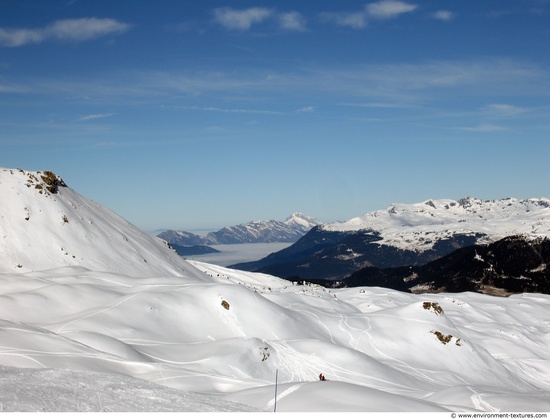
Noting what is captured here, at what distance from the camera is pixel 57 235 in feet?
200

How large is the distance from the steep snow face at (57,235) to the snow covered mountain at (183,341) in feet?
0.63

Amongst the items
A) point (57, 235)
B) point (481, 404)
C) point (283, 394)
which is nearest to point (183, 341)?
point (283, 394)

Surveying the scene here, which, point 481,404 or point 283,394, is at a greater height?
point 283,394

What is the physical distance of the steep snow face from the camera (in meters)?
56.6

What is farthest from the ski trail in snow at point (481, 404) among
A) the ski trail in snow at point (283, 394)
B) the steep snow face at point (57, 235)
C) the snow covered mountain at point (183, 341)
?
the steep snow face at point (57, 235)

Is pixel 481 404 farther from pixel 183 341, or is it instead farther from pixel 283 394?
pixel 183 341

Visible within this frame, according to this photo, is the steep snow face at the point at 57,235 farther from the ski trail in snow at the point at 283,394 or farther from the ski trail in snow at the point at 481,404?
the ski trail in snow at the point at 481,404

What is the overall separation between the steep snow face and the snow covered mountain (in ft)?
0.63

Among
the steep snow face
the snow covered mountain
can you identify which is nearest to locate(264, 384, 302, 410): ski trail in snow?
the snow covered mountain

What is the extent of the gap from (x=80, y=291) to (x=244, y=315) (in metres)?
14.3

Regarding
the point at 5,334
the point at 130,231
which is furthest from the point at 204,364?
the point at 130,231

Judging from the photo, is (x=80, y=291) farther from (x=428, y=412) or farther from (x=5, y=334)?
(x=428, y=412)

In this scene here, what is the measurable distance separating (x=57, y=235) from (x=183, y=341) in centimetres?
2877

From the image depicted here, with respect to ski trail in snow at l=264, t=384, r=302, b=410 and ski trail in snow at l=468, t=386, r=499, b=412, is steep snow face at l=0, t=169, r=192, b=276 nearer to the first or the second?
ski trail in snow at l=264, t=384, r=302, b=410
